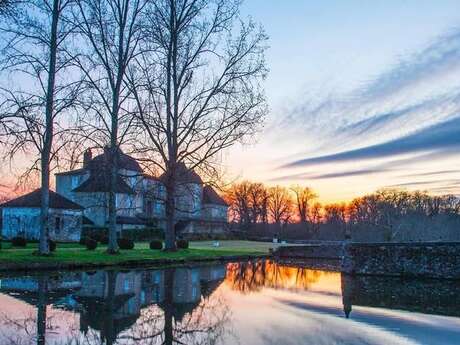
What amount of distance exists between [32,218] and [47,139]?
22.6 meters

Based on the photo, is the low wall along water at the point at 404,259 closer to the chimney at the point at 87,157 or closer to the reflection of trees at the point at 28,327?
the chimney at the point at 87,157

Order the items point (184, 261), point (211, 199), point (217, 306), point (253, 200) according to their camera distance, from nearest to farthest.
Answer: point (217, 306), point (184, 261), point (211, 199), point (253, 200)

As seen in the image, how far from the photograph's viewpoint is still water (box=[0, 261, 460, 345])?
9.04 metres

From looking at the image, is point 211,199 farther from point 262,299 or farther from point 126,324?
point 126,324

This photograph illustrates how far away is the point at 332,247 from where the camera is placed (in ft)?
147

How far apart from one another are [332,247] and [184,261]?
58.5 ft

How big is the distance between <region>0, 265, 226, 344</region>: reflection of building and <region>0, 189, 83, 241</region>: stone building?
26.0 m

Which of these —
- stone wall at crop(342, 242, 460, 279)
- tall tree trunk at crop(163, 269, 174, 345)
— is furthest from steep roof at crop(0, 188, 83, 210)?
tall tree trunk at crop(163, 269, 174, 345)

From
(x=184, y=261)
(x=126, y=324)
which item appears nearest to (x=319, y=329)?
(x=126, y=324)

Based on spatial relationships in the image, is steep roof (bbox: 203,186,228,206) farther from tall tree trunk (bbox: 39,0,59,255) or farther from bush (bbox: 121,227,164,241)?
tall tree trunk (bbox: 39,0,59,255)

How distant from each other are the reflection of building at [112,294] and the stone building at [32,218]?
26.0 meters

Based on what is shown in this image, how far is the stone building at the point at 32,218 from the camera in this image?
45.1 m

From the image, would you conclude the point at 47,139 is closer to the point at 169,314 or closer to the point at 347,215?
the point at 169,314

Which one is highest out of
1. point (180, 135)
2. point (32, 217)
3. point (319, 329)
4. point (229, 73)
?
point (229, 73)
